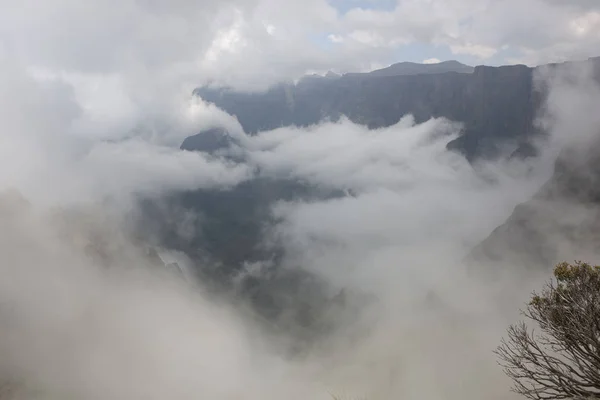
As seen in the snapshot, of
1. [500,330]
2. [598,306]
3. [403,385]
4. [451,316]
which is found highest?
[451,316]

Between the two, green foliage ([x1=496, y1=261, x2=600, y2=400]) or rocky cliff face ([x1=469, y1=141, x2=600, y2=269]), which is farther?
rocky cliff face ([x1=469, y1=141, x2=600, y2=269])

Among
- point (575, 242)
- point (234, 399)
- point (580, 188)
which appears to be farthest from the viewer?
point (234, 399)

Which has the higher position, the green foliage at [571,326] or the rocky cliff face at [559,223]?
the rocky cliff face at [559,223]

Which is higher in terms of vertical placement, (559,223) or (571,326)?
(559,223)

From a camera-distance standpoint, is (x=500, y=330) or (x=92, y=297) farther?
Result: (x=92, y=297)

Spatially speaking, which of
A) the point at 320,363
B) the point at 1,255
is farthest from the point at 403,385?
the point at 1,255

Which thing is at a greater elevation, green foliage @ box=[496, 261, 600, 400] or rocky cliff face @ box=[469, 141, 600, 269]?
rocky cliff face @ box=[469, 141, 600, 269]

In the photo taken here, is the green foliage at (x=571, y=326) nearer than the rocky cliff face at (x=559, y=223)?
Yes

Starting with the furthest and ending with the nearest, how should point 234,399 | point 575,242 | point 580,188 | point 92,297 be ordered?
point 92,297 → point 234,399 → point 580,188 → point 575,242

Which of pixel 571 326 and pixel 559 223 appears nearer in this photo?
pixel 571 326

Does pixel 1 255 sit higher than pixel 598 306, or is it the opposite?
pixel 1 255

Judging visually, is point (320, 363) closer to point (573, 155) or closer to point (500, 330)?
point (500, 330)
